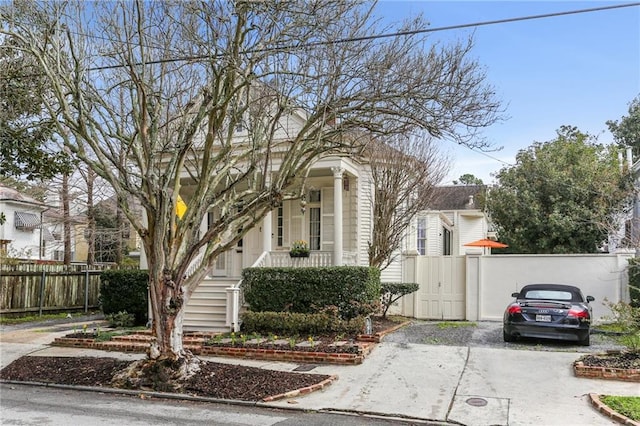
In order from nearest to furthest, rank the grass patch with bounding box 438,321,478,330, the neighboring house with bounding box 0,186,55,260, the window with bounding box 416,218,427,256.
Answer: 1. the grass patch with bounding box 438,321,478,330
2. the window with bounding box 416,218,427,256
3. the neighboring house with bounding box 0,186,55,260

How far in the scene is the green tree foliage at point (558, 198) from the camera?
21.6m

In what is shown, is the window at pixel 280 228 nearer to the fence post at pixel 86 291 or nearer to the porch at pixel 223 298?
the porch at pixel 223 298

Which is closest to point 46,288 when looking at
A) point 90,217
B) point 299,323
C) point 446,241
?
point 90,217

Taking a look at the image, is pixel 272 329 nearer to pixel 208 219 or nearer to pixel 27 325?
pixel 208 219

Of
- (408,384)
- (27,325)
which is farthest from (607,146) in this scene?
(27,325)

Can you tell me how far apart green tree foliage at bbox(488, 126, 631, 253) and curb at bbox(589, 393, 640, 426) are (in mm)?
14463

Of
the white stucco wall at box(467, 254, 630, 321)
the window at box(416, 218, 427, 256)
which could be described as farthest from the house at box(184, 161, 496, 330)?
the white stucco wall at box(467, 254, 630, 321)

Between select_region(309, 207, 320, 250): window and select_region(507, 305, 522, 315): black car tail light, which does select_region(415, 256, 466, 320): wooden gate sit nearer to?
select_region(309, 207, 320, 250): window

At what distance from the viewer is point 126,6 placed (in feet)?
30.8

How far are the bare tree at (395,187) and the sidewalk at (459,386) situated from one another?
5086 millimetres

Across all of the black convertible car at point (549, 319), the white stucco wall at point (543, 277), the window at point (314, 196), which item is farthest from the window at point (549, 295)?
the window at point (314, 196)

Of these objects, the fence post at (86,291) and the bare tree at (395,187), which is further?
the fence post at (86,291)

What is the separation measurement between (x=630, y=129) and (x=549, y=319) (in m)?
28.0

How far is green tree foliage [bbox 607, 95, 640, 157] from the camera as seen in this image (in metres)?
33.1
